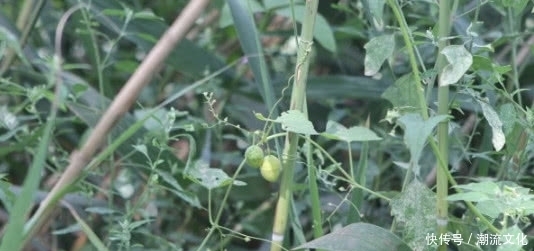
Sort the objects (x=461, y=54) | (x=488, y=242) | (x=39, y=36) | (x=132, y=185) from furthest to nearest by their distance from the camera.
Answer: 1. (x=39, y=36)
2. (x=132, y=185)
3. (x=488, y=242)
4. (x=461, y=54)

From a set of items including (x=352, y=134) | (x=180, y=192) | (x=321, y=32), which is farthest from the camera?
(x=321, y=32)

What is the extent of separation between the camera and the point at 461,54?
763mm

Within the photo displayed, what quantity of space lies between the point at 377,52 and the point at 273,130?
14 centimetres

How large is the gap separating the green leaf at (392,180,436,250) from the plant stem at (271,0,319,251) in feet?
0.32

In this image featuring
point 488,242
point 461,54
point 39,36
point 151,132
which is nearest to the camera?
point 461,54

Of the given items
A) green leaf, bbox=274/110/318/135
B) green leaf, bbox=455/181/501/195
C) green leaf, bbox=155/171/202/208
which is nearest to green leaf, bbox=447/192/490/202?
green leaf, bbox=455/181/501/195

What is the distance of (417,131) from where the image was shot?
0.71 m

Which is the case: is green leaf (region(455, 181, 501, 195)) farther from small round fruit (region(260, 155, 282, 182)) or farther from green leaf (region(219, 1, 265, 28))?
green leaf (region(219, 1, 265, 28))

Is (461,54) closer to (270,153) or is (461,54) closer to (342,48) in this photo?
(270,153)

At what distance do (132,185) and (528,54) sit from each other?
2.13 ft

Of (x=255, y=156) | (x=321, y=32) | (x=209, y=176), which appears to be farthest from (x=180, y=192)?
(x=321, y=32)

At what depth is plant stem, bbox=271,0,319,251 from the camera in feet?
2.60

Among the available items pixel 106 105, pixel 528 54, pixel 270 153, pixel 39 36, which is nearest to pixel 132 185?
pixel 106 105

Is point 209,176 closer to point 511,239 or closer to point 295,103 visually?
point 295,103
